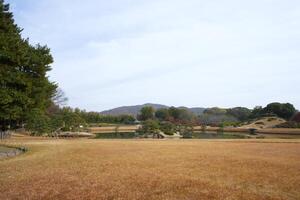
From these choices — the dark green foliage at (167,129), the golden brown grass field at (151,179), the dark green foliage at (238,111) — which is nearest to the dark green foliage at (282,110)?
the dark green foliage at (238,111)

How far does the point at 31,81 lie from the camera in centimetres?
1980

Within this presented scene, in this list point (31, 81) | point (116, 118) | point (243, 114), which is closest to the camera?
point (31, 81)

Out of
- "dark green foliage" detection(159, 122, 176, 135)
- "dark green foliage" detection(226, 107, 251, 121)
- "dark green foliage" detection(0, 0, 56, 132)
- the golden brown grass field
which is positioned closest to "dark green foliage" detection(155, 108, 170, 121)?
"dark green foliage" detection(226, 107, 251, 121)

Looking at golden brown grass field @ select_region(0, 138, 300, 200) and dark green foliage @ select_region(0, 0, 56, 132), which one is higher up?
dark green foliage @ select_region(0, 0, 56, 132)

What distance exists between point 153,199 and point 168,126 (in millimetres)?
38009

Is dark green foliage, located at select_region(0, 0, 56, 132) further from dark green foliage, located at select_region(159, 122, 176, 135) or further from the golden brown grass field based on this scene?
dark green foliage, located at select_region(159, 122, 176, 135)

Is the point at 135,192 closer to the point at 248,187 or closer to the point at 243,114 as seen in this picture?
the point at 248,187

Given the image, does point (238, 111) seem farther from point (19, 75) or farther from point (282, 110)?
point (19, 75)

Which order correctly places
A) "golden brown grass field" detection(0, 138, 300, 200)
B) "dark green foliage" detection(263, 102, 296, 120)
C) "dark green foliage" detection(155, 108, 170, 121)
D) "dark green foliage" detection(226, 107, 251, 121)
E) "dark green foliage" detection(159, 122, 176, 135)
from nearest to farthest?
"golden brown grass field" detection(0, 138, 300, 200) < "dark green foliage" detection(159, 122, 176, 135) < "dark green foliage" detection(263, 102, 296, 120) < "dark green foliage" detection(155, 108, 170, 121) < "dark green foliage" detection(226, 107, 251, 121)

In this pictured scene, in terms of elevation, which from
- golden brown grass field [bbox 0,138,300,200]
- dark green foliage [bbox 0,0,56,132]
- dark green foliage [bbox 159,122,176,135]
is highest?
dark green foliage [bbox 0,0,56,132]

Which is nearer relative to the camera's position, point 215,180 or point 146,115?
point 215,180

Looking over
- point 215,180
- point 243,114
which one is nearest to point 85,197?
point 215,180

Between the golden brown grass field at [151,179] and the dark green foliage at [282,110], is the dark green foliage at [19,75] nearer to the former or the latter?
the golden brown grass field at [151,179]

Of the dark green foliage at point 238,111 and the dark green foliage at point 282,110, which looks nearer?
the dark green foliage at point 282,110
